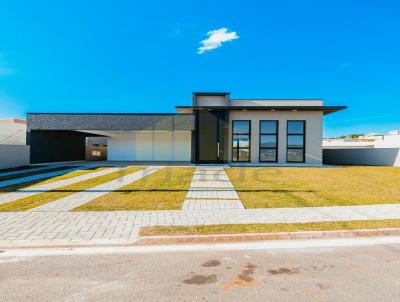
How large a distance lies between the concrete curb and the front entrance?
45.4 ft

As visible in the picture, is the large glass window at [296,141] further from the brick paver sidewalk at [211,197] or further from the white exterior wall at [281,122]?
the brick paver sidewalk at [211,197]

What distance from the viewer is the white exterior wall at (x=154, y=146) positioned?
69.0 ft

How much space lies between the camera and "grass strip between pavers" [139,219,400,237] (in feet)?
14.4

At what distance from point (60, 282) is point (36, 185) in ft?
27.7

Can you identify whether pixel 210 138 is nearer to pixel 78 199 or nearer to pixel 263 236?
pixel 78 199

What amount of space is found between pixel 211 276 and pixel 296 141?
1831 cm

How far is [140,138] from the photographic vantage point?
69.7 ft

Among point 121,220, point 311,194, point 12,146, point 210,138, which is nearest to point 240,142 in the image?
point 210,138

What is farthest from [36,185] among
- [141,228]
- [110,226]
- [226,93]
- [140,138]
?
[226,93]

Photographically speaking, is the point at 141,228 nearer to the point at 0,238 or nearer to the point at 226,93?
the point at 0,238

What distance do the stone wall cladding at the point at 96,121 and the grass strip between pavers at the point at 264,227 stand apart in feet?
41.9

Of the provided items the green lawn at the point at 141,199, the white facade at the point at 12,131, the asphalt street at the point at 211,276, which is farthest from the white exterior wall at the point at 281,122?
the white facade at the point at 12,131

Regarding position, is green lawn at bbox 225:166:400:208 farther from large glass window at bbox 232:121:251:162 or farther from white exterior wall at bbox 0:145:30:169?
white exterior wall at bbox 0:145:30:169

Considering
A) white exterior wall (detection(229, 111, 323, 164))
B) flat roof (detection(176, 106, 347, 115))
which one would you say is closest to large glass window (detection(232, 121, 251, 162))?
white exterior wall (detection(229, 111, 323, 164))
